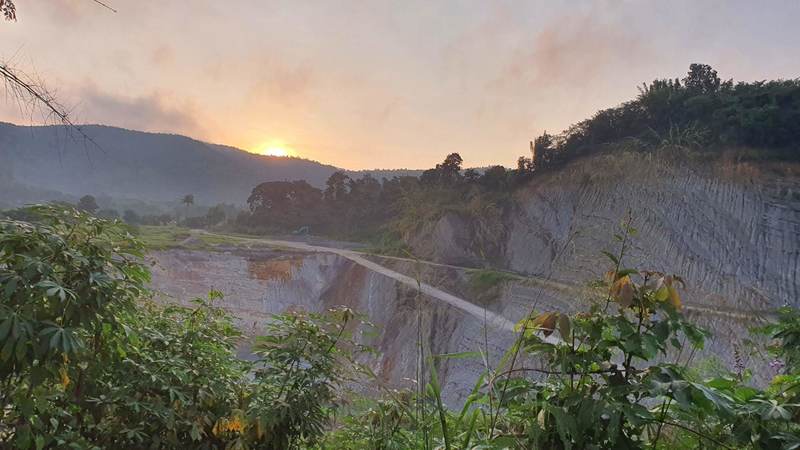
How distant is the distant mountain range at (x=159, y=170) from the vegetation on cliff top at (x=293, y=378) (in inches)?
4476

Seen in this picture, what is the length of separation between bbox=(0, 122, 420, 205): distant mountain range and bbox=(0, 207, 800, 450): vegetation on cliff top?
373 ft

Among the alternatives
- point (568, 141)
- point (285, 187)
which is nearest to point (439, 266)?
point (568, 141)

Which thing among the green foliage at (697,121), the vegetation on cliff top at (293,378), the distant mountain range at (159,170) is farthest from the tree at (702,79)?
the distant mountain range at (159,170)

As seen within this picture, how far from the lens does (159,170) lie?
454 feet

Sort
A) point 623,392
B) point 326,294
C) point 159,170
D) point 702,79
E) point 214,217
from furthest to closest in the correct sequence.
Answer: point 159,170
point 214,217
point 326,294
point 702,79
point 623,392

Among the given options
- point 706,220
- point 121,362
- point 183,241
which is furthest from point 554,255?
point 183,241

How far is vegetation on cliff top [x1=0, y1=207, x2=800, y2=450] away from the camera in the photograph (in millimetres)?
1375

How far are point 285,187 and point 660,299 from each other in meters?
43.1

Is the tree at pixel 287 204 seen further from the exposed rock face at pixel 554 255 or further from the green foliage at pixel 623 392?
the green foliage at pixel 623 392

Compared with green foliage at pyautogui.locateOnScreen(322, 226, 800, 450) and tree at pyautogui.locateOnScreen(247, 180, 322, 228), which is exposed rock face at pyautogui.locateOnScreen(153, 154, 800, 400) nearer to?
green foliage at pyautogui.locateOnScreen(322, 226, 800, 450)

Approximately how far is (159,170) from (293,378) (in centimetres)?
14989

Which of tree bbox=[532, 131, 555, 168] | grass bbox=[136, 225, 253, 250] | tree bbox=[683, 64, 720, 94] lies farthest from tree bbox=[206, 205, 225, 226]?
tree bbox=[683, 64, 720, 94]

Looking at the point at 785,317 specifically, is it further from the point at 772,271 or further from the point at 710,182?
the point at 710,182

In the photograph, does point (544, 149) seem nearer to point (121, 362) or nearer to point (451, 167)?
point (451, 167)
